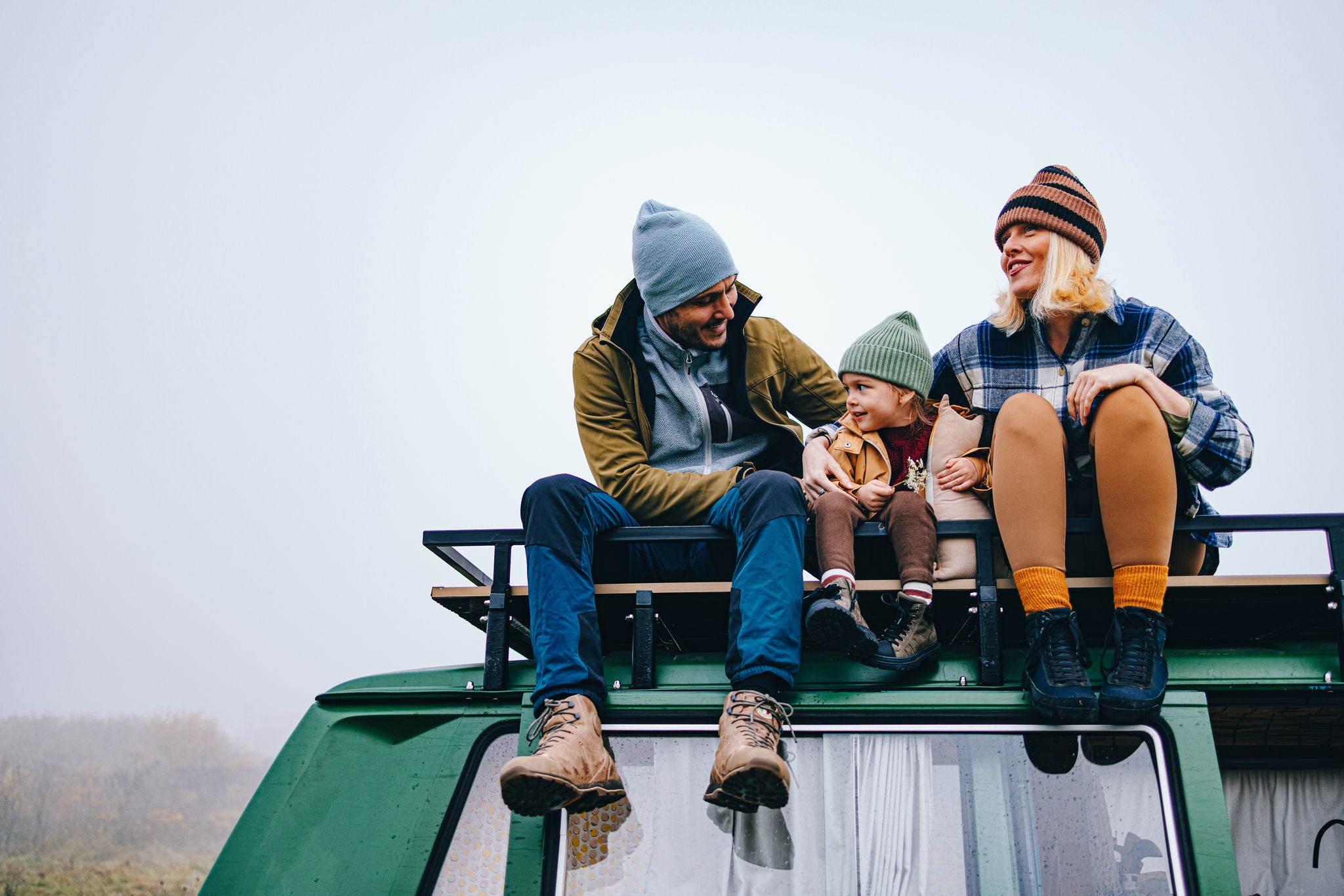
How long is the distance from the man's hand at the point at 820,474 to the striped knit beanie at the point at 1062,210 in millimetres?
1045

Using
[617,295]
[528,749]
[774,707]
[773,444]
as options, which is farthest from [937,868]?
[617,295]

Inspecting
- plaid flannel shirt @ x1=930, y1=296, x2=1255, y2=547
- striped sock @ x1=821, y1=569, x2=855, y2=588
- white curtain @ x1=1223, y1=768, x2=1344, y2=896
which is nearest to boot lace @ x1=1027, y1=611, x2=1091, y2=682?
striped sock @ x1=821, y1=569, x2=855, y2=588

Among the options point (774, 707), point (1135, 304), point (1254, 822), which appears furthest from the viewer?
point (1254, 822)

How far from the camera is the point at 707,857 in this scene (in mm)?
2740

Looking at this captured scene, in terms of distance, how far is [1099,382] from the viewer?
315 cm

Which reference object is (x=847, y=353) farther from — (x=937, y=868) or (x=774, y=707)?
(x=937, y=868)

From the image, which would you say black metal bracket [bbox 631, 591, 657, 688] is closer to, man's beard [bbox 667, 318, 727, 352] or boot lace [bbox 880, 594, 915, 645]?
boot lace [bbox 880, 594, 915, 645]

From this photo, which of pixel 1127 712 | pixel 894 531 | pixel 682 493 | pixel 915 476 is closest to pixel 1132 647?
pixel 1127 712

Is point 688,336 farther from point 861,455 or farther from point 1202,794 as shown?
point 1202,794

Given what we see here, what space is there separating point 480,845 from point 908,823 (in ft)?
3.77

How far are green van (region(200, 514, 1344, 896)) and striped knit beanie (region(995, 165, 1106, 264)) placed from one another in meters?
1.10

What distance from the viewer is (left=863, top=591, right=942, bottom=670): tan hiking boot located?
3014mm

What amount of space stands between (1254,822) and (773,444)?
2.15 m

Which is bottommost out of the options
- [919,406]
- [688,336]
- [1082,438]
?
[1082,438]
